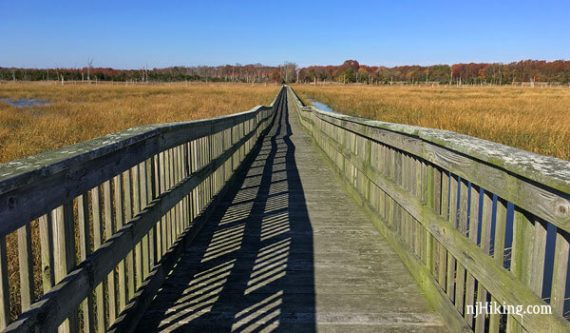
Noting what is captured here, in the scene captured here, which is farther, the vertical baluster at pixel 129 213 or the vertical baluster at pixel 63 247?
the vertical baluster at pixel 129 213

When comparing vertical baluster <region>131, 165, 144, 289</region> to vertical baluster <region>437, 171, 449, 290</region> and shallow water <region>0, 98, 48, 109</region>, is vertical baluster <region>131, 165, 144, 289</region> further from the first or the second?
shallow water <region>0, 98, 48, 109</region>

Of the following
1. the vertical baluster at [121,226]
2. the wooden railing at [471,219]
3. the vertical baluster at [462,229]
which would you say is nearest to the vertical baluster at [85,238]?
the vertical baluster at [121,226]

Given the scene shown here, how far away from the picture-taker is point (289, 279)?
13.7 feet

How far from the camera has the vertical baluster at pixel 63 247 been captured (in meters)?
2.32

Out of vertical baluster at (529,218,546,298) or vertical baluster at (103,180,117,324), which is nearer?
vertical baluster at (529,218,546,298)

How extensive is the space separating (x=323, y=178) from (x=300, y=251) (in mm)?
4740

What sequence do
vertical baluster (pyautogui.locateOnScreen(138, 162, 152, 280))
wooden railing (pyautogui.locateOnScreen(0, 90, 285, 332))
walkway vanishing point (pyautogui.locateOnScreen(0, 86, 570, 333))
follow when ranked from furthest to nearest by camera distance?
vertical baluster (pyautogui.locateOnScreen(138, 162, 152, 280))
walkway vanishing point (pyautogui.locateOnScreen(0, 86, 570, 333))
wooden railing (pyautogui.locateOnScreen(0, 90, 285, 332))

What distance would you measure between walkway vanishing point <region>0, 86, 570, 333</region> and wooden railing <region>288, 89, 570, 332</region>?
1 centimetres

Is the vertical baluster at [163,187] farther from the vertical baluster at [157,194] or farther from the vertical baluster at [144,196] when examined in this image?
the vertical baluster at [144,196]

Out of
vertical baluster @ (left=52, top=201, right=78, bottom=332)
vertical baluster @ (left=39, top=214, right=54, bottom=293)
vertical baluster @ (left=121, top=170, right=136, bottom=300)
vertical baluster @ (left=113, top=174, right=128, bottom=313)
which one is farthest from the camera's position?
vertical baluster @ (left=121, top=170, right=136, bottom=300)

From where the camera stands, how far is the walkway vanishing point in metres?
2.07

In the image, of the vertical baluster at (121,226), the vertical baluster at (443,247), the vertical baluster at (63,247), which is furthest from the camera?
the vertical baluster at (443,247)

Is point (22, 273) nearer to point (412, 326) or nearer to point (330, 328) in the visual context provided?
point (330, 328)

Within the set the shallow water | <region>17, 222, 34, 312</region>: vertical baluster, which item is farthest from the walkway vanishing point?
the shallow water
